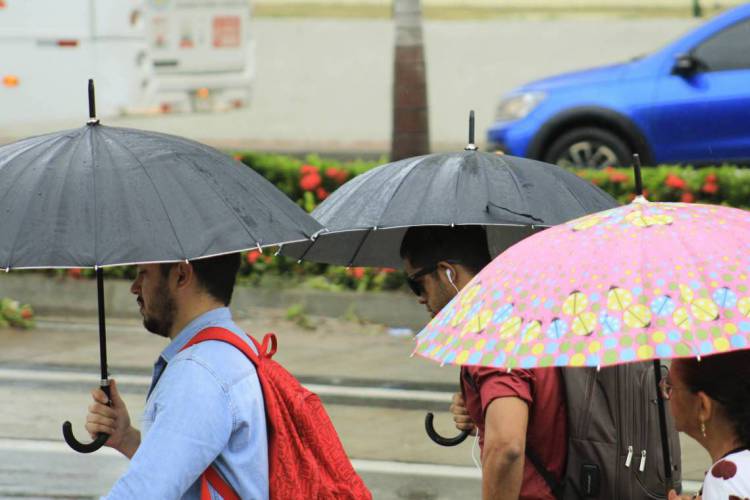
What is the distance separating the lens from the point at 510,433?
3.25 metres

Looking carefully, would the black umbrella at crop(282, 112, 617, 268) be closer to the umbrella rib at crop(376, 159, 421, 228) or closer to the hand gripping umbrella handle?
the umbrella rib at crop(376, 159, 421, 228)

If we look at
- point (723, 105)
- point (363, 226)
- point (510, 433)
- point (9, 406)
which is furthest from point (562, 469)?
point (723, 105)

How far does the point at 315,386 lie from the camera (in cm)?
866

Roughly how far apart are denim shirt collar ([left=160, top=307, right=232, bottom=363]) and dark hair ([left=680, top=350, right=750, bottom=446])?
3.26 ft

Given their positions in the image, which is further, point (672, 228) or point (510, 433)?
point (510, 433)

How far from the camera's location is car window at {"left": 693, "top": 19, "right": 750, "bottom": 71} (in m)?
11.6

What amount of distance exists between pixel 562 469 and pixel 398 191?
104 centimetres

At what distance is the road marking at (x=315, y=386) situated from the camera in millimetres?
8414

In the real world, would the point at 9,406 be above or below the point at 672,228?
below

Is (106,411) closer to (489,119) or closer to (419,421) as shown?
(419,421)

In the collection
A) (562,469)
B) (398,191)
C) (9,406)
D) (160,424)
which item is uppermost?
(398,191)

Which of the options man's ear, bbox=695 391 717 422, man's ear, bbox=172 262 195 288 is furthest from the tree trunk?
man's ear, bbox=695 391 717 422

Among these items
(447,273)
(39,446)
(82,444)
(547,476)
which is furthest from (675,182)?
(82,444)

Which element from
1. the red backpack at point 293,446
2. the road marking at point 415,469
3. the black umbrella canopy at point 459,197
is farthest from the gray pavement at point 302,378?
the red backpack at point 293,446
